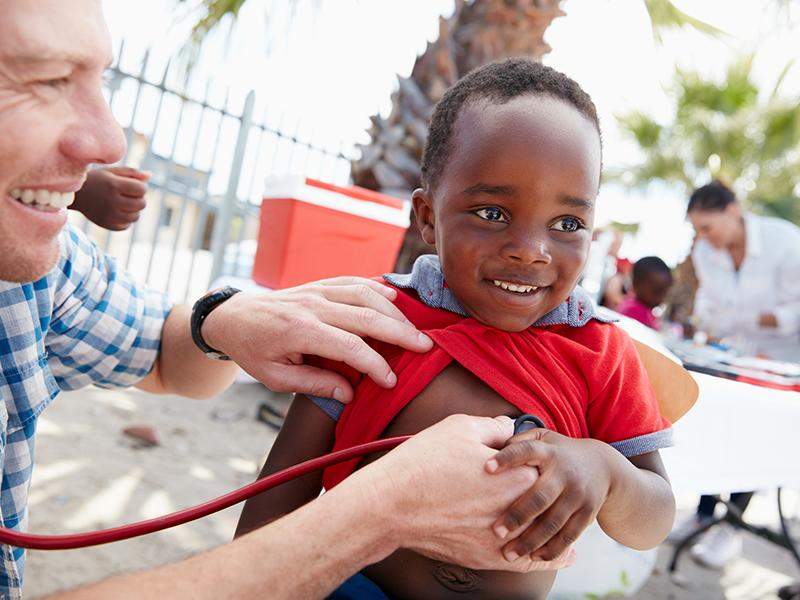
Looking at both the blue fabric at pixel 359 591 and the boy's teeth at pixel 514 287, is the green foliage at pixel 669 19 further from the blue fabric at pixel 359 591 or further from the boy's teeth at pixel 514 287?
the blue fabric at pixel 359 591

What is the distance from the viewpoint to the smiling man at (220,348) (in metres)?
0.96

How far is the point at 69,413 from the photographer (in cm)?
415

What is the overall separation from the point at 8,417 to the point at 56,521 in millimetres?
1671

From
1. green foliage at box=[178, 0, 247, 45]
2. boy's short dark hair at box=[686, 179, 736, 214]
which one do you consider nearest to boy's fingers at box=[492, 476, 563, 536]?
boy's short dark hair at box=[686, 179, 736, 214]

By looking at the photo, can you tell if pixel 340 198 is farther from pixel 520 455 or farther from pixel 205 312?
pixel 520 455

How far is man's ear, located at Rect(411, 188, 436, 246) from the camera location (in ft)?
4.69

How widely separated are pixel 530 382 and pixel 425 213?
1.50 feet

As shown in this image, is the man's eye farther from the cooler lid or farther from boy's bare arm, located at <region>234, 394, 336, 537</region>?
the cooler lid

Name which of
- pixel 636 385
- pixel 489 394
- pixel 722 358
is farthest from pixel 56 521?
pixel 722 358

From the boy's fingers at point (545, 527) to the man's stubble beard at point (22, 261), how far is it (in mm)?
962

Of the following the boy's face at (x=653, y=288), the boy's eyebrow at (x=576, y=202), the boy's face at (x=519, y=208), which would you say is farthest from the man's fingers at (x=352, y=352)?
the boy's face at (x=653, y=288)

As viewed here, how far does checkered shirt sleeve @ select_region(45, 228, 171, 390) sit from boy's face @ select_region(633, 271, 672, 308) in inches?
166

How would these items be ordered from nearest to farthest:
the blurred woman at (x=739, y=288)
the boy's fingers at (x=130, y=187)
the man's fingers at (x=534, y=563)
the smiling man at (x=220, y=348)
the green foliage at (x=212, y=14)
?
1. the smiling man at (x=220, y=348)
2. the man's fingers at (x=534, y=563)
3. the boy's fingers at (x=130, y=187)
4. the blurred woman at (x=739, y=288)
5. the green foliage at (x=212, y=14)

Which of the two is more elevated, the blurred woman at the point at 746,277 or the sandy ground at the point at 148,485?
the blurred woman at the point at 746,277
